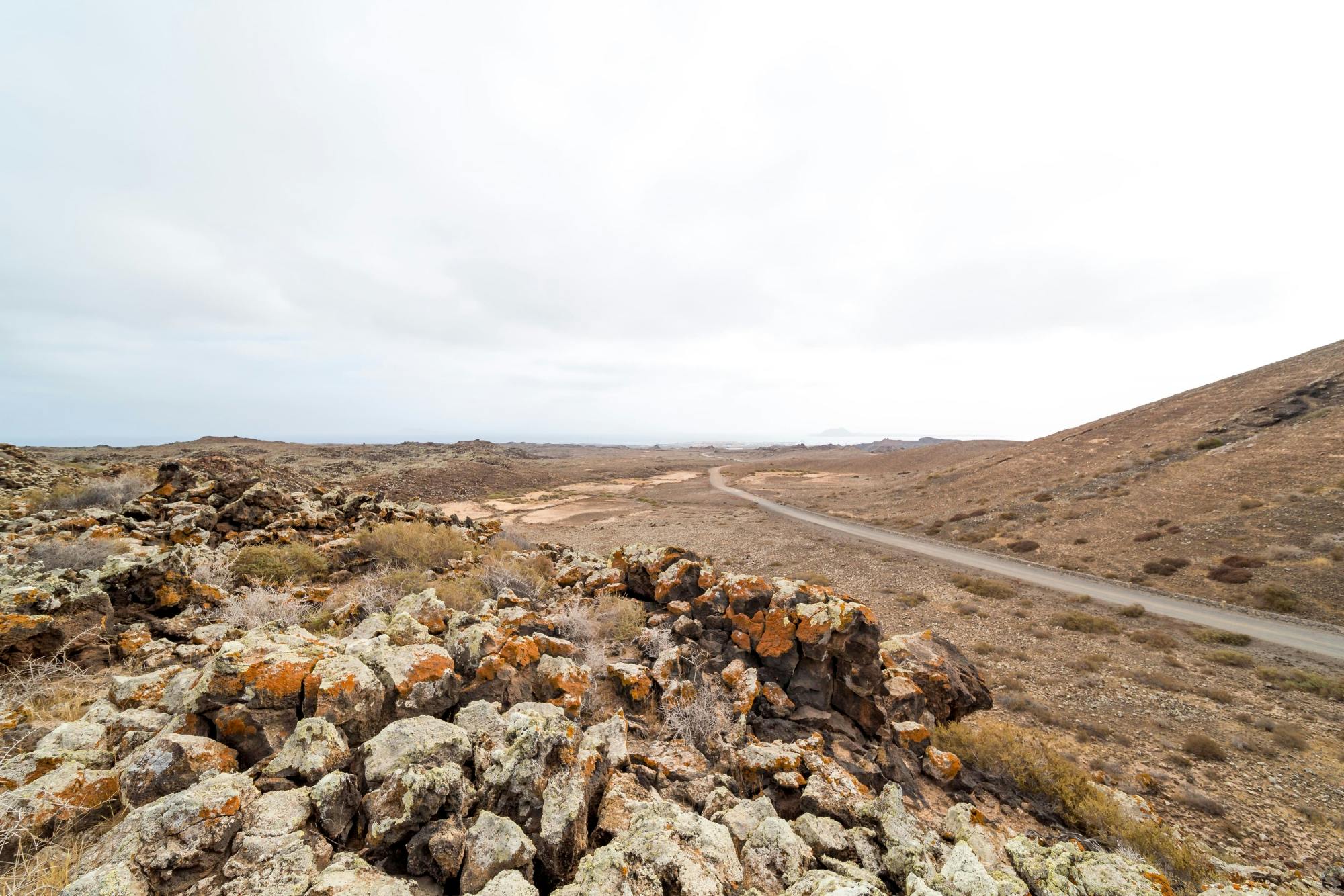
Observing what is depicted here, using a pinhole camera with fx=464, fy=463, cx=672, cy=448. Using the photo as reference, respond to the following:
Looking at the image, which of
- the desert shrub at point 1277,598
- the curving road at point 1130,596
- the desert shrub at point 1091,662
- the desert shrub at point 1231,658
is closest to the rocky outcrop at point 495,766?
the desert shrub at point 1091,662

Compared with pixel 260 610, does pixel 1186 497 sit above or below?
below

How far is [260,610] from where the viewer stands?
8.95 m

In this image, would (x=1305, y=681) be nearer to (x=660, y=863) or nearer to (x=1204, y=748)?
Result: (x=1204, y=748)

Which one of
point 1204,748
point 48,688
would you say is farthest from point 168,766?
point 1204,748

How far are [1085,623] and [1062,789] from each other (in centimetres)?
1155

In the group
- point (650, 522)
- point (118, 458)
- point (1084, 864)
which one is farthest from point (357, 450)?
point (1084, 864)

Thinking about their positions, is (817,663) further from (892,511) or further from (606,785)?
(892,511)

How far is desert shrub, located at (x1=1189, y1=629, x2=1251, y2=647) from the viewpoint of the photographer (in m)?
15.4

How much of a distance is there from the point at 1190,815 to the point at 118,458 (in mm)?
91306

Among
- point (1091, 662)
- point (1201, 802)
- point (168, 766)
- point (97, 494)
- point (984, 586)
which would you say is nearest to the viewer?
point (168, 766)

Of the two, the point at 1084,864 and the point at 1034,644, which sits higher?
the point at 1084,864

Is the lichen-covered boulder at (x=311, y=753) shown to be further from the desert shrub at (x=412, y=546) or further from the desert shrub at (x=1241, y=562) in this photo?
the desert shrub at (x=1241, y=562)

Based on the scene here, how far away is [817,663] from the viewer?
936 centimetres

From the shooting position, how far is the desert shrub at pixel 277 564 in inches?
450
